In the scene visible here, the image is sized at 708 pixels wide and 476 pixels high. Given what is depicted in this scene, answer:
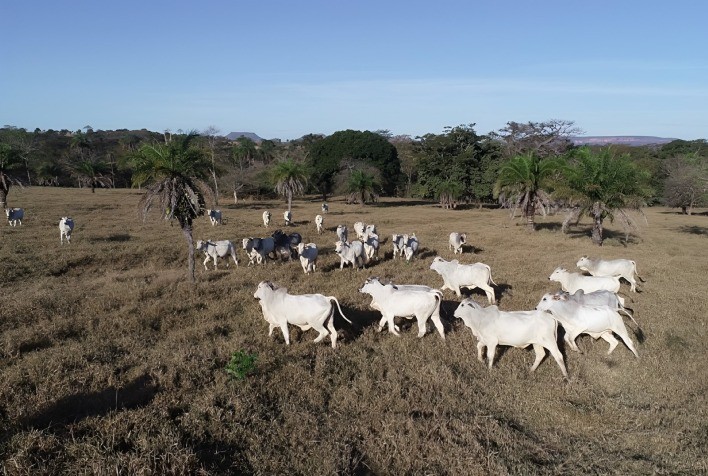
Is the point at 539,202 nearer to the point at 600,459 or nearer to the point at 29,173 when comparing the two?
the point at 600,459

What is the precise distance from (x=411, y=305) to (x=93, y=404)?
6130 millimetres

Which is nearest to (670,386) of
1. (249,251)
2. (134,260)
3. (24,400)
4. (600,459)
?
(600,459)

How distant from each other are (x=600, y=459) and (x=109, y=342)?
8.90 meters

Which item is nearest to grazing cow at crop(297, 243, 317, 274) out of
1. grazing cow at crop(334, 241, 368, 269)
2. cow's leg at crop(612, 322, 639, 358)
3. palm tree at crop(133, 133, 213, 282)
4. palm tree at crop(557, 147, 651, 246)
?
grazing cow at crop(334, 241, 368, 269)

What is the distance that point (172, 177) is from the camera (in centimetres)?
1414

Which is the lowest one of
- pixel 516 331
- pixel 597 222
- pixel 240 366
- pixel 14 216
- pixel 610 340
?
pixel 610 340

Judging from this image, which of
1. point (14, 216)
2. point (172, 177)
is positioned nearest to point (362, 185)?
point (14, 216)

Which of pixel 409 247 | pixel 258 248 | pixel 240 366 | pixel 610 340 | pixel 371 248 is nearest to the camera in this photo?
pixel 240 366

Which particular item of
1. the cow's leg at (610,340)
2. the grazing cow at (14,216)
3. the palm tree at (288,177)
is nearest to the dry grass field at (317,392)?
the cow's leg at (610,340)

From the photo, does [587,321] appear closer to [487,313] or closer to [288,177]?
[487,313]

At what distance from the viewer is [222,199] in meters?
54.3

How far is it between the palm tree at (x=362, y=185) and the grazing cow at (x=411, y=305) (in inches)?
1500

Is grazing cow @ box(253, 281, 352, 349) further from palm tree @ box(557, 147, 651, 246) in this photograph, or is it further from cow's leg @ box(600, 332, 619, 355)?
palm tree @ box(557, 147, 651, 246)

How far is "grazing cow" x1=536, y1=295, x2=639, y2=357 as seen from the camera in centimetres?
921
